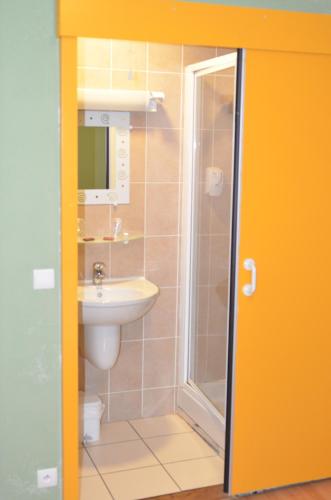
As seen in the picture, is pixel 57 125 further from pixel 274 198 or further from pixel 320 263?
pixel 320 263

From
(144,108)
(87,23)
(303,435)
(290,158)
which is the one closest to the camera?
(87,23)

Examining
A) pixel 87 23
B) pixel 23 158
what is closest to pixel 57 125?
pixel 23 158

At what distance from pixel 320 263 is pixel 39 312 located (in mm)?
1284

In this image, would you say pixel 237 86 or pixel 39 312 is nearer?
pixel 39 312

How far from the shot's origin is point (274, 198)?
307cm

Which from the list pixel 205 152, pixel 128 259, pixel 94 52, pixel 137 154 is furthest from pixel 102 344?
pixel 94 52

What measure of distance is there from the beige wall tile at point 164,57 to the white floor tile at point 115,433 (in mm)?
1964

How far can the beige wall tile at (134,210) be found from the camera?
3771 millimetres

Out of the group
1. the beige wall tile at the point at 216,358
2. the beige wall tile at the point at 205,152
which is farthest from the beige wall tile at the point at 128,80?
the beige wall tile at the point at 216,358

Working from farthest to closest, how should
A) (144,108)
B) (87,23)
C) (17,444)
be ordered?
(144,108)
(17,444)
(87,23)

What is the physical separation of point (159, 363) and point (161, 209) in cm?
89

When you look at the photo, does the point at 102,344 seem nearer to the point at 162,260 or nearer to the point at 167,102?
the point at 162,260

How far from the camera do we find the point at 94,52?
11.8 feet

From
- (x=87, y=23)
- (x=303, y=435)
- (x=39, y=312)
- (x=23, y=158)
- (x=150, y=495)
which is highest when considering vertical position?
(x=87, y=23)
